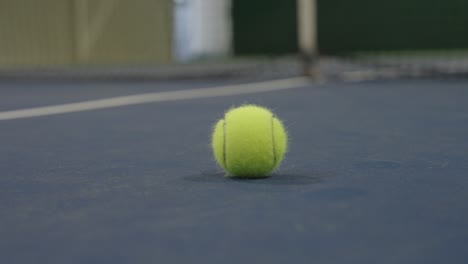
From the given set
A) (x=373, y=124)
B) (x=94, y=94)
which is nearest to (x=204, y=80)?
(x=94, y=94)

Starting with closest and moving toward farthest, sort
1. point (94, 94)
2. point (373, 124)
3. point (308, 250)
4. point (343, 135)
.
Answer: point (308, 250), point (343, 135), point (373, 124), point (94, 94)

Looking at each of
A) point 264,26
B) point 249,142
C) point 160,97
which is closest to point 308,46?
point 160,97

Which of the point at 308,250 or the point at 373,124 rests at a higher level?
the point at 308,250

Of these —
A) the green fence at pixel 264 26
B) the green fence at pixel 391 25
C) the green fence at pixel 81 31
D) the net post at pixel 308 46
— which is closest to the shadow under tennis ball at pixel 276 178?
the net post at pixel 308 46

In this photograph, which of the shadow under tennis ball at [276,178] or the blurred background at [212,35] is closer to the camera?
the shadow under tennis ball at [276,178]

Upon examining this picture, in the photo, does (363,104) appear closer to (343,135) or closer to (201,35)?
(343,135)

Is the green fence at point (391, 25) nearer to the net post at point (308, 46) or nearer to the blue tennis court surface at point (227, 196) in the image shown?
the net post at point (308, 46)

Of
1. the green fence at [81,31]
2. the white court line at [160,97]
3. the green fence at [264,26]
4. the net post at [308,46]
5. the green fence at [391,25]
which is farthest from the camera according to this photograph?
the green fence at [264,26]

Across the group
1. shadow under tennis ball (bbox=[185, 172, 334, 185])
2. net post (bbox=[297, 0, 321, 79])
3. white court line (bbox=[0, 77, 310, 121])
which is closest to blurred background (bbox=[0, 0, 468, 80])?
net post (bbox=[297, 0, 321, 79])
